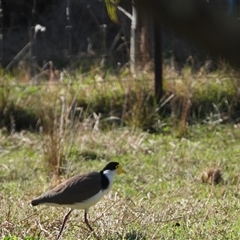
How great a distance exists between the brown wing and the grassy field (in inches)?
7.6

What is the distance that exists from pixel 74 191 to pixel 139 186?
180 centimetres

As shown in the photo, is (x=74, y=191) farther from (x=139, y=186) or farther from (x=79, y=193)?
(x=139, y=186)

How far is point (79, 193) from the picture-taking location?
436 centimetres

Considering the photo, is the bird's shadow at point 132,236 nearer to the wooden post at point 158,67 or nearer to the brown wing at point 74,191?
the brown wing at point 74,191

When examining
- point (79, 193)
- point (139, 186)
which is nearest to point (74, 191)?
point (79, 193)

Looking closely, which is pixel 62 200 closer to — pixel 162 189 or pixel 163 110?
pixel 162 189

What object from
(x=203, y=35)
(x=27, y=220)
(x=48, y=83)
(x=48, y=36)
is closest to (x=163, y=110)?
(x=48, y=83)

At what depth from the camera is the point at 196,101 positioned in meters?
8.85

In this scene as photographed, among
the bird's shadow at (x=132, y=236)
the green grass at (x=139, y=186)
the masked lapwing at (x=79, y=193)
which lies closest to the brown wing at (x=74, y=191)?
the masked lapwing at (x=79, y=193)

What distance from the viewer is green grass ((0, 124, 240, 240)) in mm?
4375

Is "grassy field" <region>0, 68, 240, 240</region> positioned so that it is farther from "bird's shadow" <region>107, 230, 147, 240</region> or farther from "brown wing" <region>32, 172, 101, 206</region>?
"brown wing" <region>32, 172, 101, 206</region>

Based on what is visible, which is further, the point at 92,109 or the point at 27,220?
the point at 92,109

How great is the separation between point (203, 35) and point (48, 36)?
14.2m

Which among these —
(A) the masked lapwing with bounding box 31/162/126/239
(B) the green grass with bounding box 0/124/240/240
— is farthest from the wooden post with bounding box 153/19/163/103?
(A) the masked lapwing with bounding box 31/162/126/239
